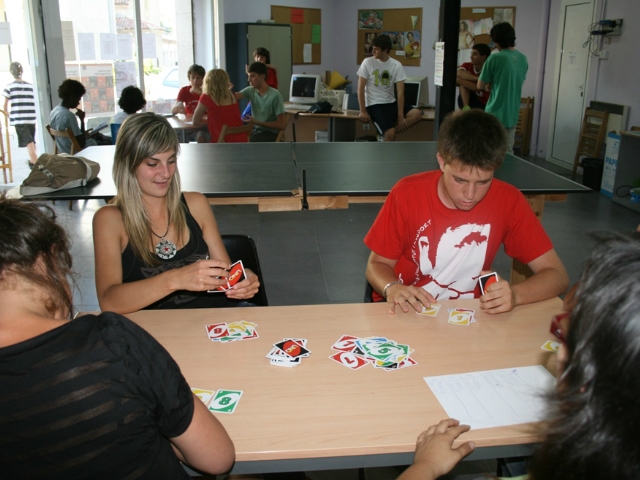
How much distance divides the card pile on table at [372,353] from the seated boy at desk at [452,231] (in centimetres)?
39

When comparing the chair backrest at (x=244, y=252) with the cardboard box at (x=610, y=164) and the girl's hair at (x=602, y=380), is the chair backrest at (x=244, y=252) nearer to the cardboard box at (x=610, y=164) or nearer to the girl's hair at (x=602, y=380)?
the girl's hair at (x=602, y=380)

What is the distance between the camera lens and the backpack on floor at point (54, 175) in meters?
3.17

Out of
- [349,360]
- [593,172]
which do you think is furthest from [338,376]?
[593,172]

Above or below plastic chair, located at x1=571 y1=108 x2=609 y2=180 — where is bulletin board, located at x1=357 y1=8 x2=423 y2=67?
above

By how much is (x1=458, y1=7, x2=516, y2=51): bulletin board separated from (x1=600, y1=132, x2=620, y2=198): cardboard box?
12.3 ft

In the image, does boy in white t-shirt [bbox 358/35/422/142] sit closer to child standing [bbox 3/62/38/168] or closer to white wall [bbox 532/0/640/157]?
white wall [bbox 532/0/640/157]

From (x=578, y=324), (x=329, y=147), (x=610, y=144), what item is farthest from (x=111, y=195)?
(x=610, y=144)

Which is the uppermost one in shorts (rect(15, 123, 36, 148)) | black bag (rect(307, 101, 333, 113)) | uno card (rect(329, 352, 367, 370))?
black bag (rect(307, 101, 333, 113))

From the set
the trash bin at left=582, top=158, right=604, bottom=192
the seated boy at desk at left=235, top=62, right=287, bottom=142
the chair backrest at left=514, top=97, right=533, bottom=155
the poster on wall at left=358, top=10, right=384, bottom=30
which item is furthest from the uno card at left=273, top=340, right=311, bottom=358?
the poster on wall at left=358, top=10, right=384, bottom=30

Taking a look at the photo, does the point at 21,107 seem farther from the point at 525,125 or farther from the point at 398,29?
the point at 525,125

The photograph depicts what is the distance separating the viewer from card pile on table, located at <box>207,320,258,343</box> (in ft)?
5.78

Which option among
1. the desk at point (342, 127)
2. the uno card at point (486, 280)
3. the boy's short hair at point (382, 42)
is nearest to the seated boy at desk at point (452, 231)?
the uno card at point (486, 280)

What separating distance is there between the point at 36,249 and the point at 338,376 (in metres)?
0.81

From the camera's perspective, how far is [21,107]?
6492mm
